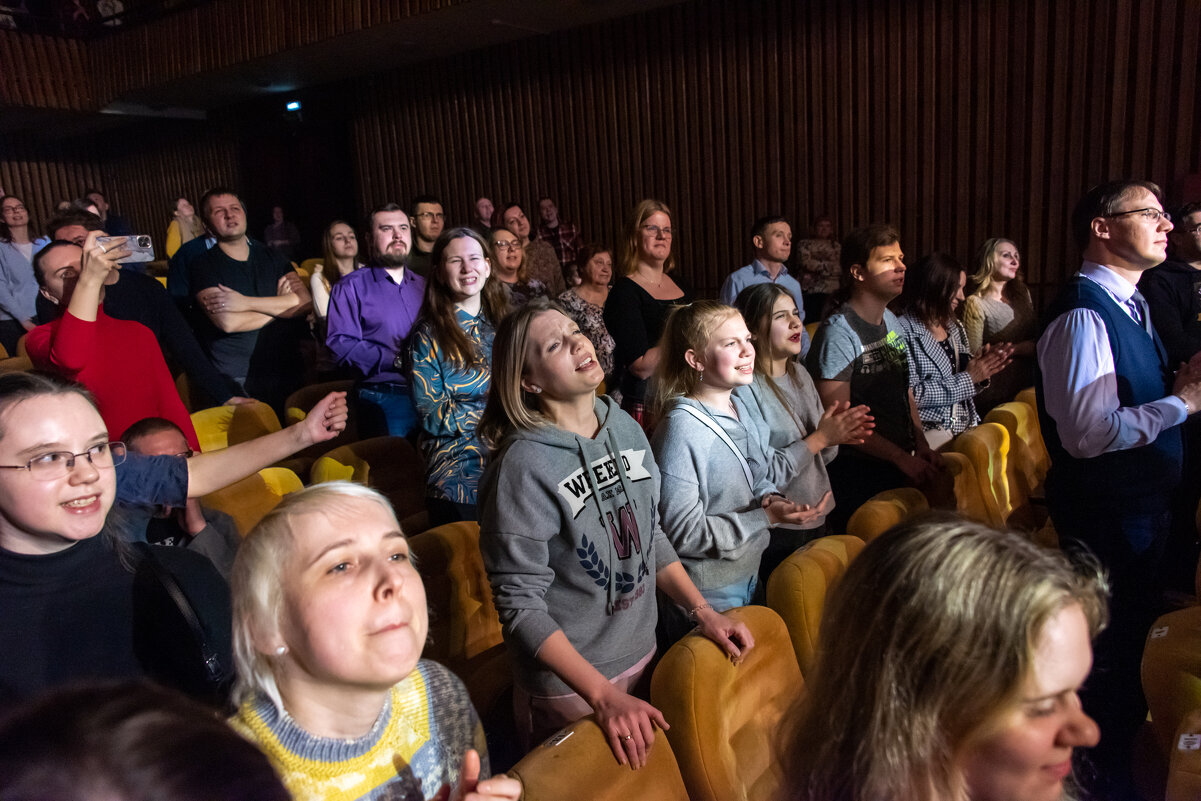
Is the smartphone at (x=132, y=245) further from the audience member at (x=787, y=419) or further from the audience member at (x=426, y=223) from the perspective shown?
the audience member at (x=426, y=223)

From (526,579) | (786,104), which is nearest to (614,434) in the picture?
(526,579)

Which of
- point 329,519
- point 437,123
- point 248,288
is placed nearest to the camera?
point 329,519

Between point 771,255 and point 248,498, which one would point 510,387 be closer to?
point 248,498

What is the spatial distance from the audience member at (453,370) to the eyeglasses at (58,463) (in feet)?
3.98

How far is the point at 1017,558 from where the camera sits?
34.4 inches

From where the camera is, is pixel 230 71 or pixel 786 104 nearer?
pixel 786 104

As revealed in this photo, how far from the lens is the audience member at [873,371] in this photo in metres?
2.68

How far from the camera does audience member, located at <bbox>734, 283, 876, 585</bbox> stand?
7.02 ft

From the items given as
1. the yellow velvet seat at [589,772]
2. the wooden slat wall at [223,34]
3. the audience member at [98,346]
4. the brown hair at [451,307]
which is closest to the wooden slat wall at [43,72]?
the wooden slat wall at [223,34]

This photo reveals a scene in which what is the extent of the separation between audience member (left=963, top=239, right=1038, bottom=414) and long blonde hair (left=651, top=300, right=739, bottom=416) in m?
2.61

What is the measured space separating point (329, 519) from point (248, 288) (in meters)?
3.23

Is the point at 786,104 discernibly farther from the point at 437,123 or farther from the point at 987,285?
the point at 437,123

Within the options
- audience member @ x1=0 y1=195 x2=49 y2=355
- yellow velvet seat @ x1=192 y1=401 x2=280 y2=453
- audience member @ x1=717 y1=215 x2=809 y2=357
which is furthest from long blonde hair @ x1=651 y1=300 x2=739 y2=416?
audience member @ x1=0 y1=195 x2=49 y2=355

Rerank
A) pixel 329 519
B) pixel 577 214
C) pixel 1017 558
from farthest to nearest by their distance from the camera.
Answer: pixel 577 214, pixel 329 519, pixel 1017 558
